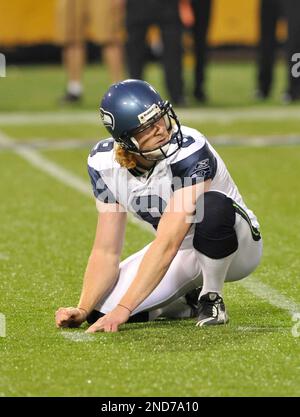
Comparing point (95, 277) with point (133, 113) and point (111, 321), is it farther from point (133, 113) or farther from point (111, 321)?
point (133, 113)

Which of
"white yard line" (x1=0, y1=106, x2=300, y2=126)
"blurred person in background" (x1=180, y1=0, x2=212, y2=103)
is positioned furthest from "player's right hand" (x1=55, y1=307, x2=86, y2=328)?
"blurred person in background" (x1=180, y1=0, x2=212, y2=103)

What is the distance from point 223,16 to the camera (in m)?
17.8

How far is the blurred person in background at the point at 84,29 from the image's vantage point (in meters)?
12.8

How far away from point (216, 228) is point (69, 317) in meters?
0.65

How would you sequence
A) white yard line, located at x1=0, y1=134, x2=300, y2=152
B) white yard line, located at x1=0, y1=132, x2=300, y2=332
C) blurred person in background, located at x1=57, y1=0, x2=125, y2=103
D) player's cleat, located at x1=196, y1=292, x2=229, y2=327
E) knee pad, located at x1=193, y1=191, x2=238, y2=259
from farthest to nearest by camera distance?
1. blurred person in background, located at x1=57, y1=0, x2=125, y2=103
2. white yard line, located at x1=0, y1=134, x2=300, y2=152
3. white yard line, located at x1=0, y1=132, x2=300, y2=332
4. player's cleat, located at x1=196, y1=292, x2=229, y2=327
5. knee pad, located at x1=193, y1=191, x2=238, y2=259

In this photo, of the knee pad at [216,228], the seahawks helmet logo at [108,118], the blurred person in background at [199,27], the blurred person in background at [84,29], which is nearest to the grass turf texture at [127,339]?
the knee pad at [216,228]

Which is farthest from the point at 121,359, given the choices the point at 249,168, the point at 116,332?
the point at 249,168

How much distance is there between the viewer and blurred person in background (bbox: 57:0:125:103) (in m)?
12.8

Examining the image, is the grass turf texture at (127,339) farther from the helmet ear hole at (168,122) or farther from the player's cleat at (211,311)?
the helmet ear hole at (168,122)

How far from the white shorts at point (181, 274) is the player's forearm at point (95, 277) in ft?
0.25

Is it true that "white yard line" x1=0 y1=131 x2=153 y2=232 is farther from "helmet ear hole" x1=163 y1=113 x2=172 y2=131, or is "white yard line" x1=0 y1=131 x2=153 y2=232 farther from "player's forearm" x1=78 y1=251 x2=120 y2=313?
"helmet ear hole" x1=163 y1=113 x2=172 y2=131

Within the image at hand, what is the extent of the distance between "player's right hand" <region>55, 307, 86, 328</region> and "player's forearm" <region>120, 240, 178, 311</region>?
27 cm
